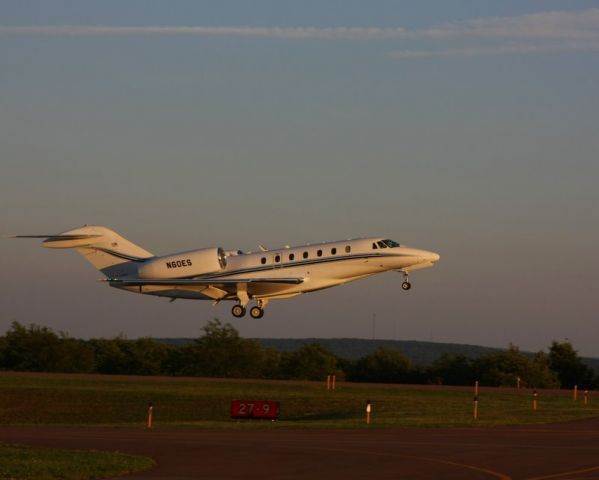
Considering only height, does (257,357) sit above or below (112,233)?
below

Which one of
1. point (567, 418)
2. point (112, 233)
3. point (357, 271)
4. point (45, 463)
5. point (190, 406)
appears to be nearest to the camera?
point (45, 463)

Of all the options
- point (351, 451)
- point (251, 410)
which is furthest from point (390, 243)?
point (351, 451)

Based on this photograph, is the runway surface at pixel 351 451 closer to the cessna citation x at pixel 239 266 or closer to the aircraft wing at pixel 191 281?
Result: the cessna citation x at pixel 239 266

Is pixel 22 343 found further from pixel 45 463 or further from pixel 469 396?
pixel 45 463

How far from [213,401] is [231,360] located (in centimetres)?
2824

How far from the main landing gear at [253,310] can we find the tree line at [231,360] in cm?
2456

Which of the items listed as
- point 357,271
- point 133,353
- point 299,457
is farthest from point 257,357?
point 299,457

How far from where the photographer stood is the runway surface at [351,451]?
22438 millimetres

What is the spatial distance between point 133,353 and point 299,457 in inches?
2413

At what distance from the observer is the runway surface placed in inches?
883

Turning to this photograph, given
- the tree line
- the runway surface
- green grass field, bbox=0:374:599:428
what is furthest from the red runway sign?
the tree line

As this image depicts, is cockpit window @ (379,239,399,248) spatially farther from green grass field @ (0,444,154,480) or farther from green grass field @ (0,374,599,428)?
green grass field @ (0,444,154,480)

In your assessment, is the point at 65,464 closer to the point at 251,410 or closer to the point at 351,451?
the point at 351,451

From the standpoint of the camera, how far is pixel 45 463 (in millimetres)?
24469
